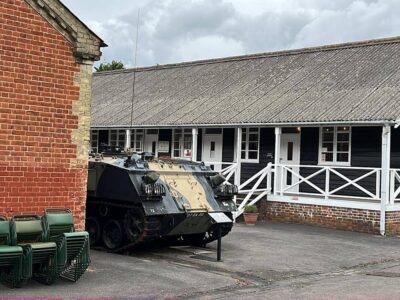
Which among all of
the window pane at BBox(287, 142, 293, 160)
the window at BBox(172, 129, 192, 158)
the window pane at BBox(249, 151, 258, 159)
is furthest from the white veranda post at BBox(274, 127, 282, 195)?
the window at BBox(172, 129, 192, 158)

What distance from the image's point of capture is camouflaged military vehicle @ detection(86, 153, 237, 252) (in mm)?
10758

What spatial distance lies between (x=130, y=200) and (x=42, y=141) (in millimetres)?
2250

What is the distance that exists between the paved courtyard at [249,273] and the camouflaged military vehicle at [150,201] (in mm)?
499

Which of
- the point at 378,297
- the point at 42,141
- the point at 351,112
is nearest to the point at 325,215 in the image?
the point at 351,112

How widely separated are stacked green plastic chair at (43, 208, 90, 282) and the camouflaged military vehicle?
226 cm

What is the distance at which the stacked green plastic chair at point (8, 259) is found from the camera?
7.49 m

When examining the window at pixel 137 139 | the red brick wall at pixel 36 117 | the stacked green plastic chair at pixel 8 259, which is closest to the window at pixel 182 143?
the window at pixel 137 139

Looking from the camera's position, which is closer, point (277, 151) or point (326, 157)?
point (277, 151)

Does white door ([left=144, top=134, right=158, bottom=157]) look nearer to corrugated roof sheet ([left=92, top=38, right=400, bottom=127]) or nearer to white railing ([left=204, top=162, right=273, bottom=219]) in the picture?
corrugated roof sheet ([left=92, top=38, right=400, bottom=127])

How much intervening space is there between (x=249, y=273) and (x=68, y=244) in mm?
3182

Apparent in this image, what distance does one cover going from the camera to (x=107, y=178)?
11359mm

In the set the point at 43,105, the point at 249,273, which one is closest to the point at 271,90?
the point at 249,273

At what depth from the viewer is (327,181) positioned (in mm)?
17266

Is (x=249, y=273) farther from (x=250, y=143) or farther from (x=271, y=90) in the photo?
(x=271, y=90)
